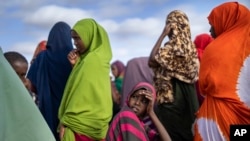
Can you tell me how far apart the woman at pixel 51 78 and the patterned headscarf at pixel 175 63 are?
97cm

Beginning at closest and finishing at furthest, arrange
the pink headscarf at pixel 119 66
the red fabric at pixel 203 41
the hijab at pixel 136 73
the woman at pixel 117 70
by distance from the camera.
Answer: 1. the red fabric at pixel 203 41
2. the hijab at pixel 136 73
3. the woman at pixel 117 70
4. the pink headscarf at pixel 119 66

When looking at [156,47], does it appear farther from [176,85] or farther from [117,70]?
[117,70]

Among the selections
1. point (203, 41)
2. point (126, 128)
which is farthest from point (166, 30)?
point (126, 128)

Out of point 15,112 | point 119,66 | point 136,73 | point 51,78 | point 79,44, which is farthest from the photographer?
point 119,66

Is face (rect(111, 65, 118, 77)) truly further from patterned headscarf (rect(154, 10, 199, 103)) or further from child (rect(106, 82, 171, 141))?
child (rect(106, 82, 171, 141))

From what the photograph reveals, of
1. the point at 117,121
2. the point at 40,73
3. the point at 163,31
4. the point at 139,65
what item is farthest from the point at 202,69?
the point at 139,65

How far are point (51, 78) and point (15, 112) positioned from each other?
2.46 m

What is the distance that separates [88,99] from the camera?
193 inches

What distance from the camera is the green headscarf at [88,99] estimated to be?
4.86 meters

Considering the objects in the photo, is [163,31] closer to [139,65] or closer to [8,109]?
[139,65]

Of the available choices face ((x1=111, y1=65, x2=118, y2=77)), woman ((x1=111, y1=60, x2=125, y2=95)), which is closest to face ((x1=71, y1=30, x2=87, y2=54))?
woman ((x1=111, y1=60, x2=125, y2=95))

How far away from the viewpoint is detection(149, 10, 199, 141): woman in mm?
5848

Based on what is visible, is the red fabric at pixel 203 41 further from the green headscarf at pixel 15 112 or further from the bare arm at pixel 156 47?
the green headscarf at pixel 15 112

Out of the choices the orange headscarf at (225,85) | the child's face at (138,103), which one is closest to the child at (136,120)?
the child's face at (138,103)
